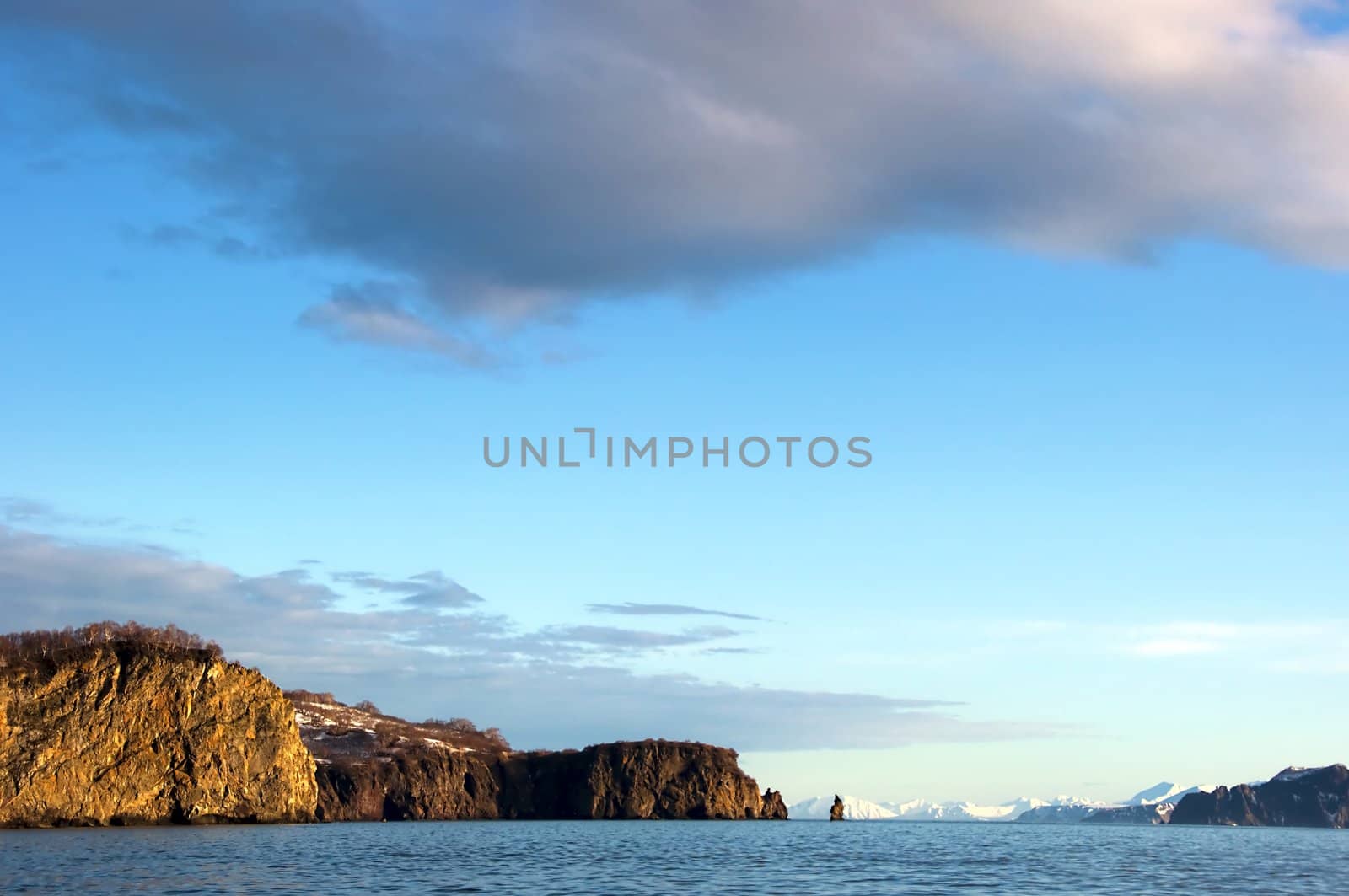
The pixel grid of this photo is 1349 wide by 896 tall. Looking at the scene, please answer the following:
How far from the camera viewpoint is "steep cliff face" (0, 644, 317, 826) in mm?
153000

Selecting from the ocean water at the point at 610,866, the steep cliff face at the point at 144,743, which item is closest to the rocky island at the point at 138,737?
the steep cliff face at the point at 144,743

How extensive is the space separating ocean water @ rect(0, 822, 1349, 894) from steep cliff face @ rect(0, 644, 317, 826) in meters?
20.3

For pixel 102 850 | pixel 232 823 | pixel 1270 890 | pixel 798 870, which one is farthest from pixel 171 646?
pixel 1270 890

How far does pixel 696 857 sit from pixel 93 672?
101 metres

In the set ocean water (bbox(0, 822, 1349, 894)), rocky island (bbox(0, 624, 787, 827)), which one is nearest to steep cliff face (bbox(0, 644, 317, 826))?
rocky island (bbox(0, 624, 787, 827))

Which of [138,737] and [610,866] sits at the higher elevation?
[138,737]

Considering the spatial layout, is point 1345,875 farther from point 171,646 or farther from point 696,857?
point 171,646

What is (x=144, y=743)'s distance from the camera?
169m

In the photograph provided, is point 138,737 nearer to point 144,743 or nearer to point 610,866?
point 144,743

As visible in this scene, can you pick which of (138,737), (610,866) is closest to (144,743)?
(138,737)

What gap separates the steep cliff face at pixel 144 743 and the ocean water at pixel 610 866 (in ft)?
66.7

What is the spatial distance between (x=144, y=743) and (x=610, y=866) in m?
105

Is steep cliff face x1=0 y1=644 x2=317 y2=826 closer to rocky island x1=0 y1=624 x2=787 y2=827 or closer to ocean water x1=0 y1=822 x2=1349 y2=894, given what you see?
rocky island x1=0 y1=624 x2=787 y2=827

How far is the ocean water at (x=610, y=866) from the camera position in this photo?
227 feet
